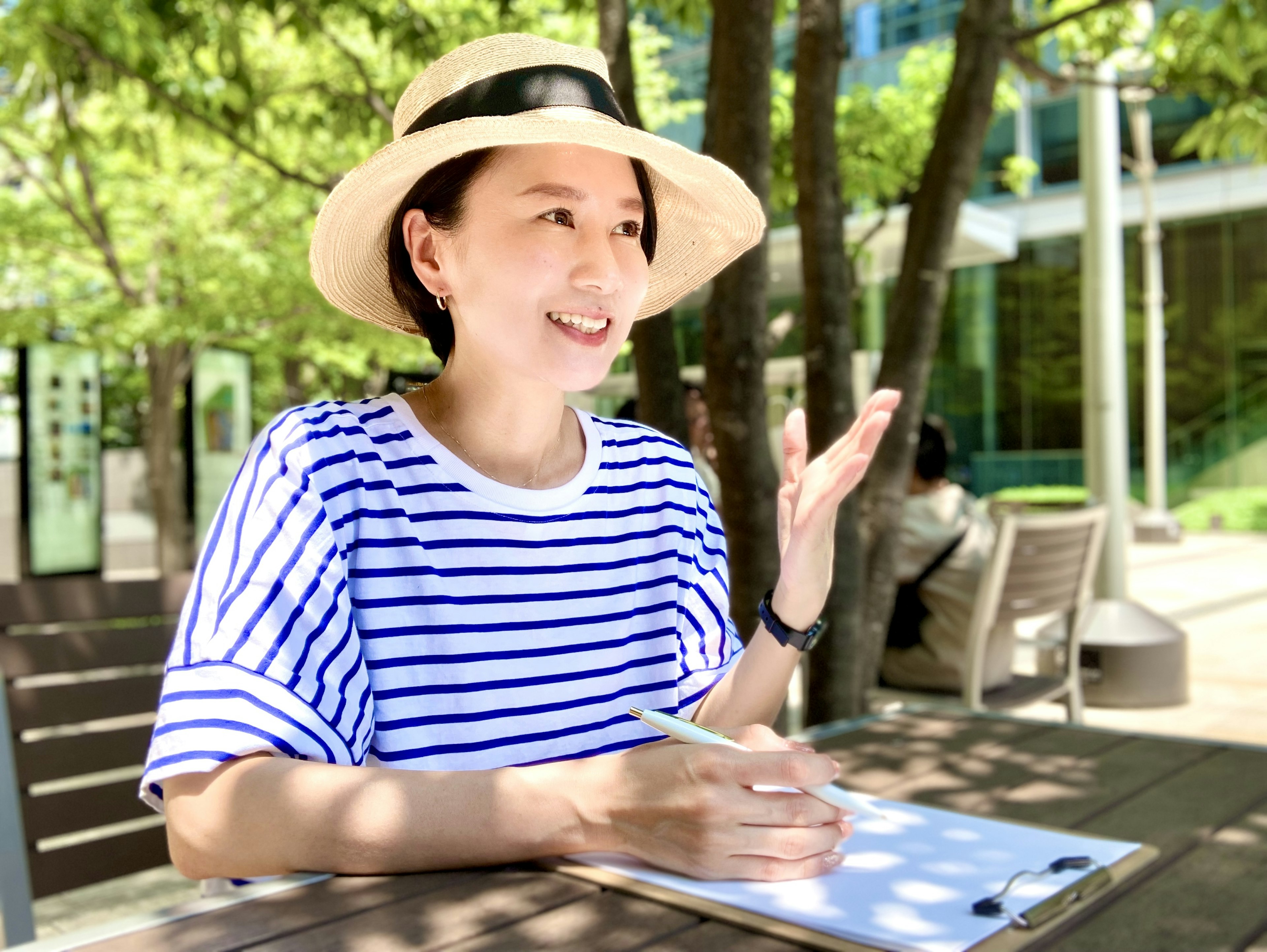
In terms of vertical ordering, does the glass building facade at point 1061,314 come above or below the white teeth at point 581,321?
above

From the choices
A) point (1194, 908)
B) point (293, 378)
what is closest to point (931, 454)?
point (1194, 908)

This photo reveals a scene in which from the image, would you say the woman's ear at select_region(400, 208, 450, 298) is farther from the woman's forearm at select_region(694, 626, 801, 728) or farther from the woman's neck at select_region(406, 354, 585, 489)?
the woman's forearm at select_region(694, 626, 801, 728)

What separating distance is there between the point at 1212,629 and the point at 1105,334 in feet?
13.0

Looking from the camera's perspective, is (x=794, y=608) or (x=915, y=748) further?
(x=915, y=748)

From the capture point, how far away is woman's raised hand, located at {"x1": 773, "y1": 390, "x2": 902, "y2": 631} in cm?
155

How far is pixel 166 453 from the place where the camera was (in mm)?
12141

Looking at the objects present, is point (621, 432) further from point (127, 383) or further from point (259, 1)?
point (127, 383)

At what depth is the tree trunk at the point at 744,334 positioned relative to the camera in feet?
10.6

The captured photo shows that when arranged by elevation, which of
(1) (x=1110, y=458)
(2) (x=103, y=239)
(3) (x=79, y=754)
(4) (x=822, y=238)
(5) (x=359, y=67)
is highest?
(2) (x=103, y=239)

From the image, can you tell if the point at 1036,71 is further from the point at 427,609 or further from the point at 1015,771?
the point at 427,609

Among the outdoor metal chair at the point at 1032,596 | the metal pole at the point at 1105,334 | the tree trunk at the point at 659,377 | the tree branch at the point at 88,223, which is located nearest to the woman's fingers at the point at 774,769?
the tree trunk at the point at 659,377

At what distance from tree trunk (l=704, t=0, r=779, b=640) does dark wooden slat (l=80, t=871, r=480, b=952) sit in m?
2.09

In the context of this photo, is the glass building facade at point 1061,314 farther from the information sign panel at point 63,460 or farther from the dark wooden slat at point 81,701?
the dark wooden slat at point 81,701

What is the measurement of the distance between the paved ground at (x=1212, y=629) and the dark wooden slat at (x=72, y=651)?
2435 millimetres
